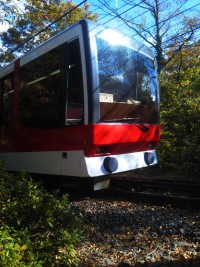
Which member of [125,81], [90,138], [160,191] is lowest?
[160,191]

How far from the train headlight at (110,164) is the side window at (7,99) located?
2.82m

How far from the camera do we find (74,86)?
5586 millimetres

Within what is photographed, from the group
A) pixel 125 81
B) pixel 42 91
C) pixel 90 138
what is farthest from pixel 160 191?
pixel 42 91

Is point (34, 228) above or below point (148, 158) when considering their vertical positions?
below

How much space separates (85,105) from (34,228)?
2351 millimetres

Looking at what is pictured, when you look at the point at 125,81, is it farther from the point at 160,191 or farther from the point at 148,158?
the point at 160,191

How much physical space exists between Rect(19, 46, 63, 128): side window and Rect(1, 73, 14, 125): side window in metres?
0.52

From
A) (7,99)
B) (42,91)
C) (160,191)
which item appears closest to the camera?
(42,91)

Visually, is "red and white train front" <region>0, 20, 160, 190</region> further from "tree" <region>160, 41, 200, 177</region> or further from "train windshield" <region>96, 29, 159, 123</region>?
"tree" <region>160, 41, 200, 177</region>

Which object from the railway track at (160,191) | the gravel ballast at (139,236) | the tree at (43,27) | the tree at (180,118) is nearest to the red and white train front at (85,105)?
the railway track at (160,191)

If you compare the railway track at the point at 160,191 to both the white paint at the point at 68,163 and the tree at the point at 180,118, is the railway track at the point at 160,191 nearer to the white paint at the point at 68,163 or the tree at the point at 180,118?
the white paint at the point at 68,163

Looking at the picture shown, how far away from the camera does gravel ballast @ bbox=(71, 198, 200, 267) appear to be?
354cm

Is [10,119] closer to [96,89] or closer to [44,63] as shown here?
[44,63]

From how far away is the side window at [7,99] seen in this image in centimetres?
746
